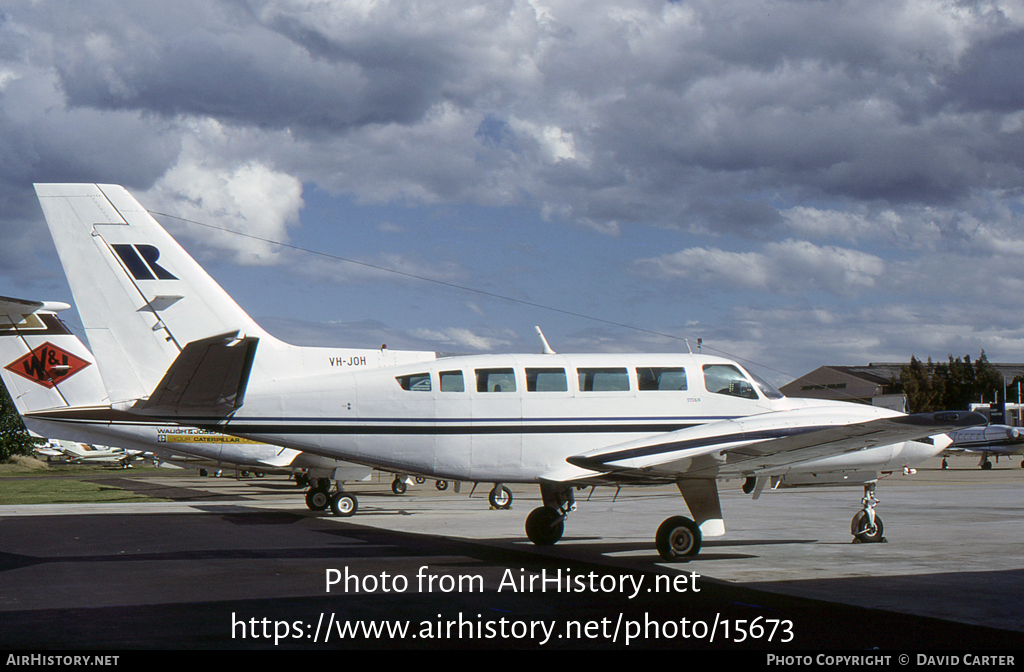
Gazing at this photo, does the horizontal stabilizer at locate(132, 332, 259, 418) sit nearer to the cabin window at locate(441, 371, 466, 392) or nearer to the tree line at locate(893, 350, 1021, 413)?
the cabin window at locate(441, 371, 466, 392)

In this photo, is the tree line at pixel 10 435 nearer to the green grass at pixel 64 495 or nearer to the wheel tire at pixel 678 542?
the green grass at pixel 64 495

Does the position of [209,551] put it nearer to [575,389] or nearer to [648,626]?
[575,389]

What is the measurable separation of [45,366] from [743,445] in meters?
22.6

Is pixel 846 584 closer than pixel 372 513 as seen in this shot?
Yes

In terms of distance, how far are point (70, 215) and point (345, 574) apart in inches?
271

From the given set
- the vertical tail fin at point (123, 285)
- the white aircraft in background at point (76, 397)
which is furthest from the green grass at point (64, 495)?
the vertical tail fin at point (123, 285)

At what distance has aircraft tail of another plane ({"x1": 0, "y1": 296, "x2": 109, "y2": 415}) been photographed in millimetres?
26578

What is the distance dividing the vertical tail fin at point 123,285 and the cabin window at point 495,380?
333 cm

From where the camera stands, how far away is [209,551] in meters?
14.9

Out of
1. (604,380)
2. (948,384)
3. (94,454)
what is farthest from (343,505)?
(948,384)

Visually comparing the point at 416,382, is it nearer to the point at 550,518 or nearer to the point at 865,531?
the point at 550,518

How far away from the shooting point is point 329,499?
77.7 feet

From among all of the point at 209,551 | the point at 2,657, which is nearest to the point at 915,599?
the point at 2,657

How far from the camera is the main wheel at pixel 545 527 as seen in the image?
15.1 meters
